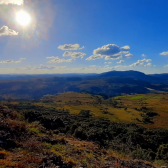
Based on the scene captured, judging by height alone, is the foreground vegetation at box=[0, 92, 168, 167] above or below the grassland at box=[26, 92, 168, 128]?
above

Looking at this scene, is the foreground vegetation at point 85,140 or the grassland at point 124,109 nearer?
the foreground vegetation at point 85,140

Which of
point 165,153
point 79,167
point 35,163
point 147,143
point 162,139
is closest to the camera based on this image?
point 35,163

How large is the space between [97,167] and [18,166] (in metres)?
3.57

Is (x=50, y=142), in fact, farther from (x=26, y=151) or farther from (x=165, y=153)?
(x=165, y=153)

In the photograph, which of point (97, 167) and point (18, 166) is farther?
point (97, 167)

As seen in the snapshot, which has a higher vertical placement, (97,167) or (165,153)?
(97,167)

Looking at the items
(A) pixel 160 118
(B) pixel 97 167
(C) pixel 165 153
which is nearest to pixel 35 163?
(B) pixel 97 167

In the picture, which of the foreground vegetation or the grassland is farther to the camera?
the grassland

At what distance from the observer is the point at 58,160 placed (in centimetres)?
591

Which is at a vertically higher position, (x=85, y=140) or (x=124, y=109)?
(x=85, y=140)

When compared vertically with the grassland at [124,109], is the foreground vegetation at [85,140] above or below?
above

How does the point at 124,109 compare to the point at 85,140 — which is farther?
the point at 124,109

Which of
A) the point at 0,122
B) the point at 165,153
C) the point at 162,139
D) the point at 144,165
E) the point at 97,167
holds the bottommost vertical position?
the point at 162,139

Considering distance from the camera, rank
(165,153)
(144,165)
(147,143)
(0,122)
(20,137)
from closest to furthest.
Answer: (144,165) < (20,137) < (0,122) < (165,153) < (147,143)
